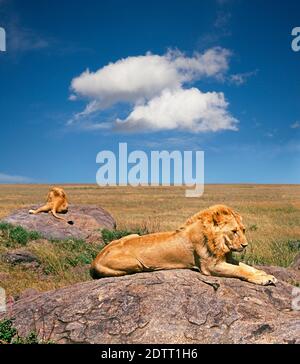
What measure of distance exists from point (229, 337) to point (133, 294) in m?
1.41

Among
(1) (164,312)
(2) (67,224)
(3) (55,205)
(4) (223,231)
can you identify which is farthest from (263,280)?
(3) (55,205)

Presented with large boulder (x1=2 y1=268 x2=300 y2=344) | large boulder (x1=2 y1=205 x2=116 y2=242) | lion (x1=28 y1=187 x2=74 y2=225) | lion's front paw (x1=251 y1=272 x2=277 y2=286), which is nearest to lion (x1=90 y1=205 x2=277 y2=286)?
lion's front paw (x1=251 y1=272 x2=277 y2=286)

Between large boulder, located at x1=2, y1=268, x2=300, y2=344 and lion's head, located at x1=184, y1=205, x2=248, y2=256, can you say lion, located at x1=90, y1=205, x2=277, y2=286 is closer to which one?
lion's head, located at x1=184, y1=205, x2=248, y2=256

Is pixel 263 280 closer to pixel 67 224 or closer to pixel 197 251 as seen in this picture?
pixel 197 251

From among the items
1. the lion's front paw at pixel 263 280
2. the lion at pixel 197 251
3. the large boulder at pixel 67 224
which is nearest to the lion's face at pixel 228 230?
the lion at pixel 197 251

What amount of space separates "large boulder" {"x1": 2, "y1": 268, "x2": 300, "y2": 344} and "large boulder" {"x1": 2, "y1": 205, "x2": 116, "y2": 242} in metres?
11.3

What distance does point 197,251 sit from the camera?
7.53 meters

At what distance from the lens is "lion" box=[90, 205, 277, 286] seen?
7.38 m

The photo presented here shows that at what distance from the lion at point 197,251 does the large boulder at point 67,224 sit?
35.3 ft

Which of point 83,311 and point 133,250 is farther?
point 133,250
